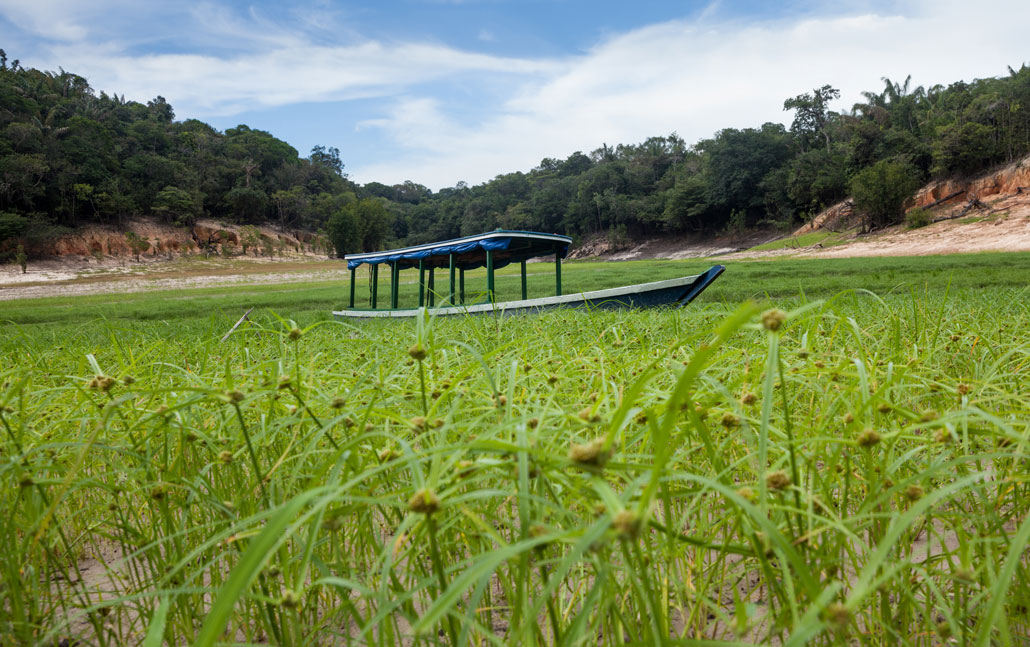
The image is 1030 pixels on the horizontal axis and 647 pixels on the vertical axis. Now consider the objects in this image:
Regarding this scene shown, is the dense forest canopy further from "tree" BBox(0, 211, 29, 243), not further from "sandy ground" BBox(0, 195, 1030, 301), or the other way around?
"sandy ground" BBox(0, 195, 1030, 301)

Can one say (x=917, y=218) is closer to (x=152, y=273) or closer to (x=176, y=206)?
(x=152, y=273)

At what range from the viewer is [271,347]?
14.2 feet

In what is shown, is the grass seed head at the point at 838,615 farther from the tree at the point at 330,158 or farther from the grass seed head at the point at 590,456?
the tree at the point at 330,158

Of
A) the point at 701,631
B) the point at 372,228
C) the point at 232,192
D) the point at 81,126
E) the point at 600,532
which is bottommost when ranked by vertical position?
the point at 701,631

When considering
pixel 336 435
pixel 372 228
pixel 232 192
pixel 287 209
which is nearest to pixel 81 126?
pixel 232 192

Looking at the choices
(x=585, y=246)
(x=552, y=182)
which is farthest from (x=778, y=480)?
(x=552, y=182)

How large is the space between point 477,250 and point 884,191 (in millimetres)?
39971

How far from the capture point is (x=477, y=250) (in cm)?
1051

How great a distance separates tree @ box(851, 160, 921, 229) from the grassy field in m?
45.0

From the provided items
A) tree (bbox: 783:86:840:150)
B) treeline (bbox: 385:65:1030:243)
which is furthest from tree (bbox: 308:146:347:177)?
tree (bbox: 783:86:840:150)

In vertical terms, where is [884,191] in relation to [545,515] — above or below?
above

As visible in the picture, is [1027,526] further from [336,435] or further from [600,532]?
[336,435]

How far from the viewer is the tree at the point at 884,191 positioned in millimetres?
39219

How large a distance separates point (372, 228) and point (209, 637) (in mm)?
75909
